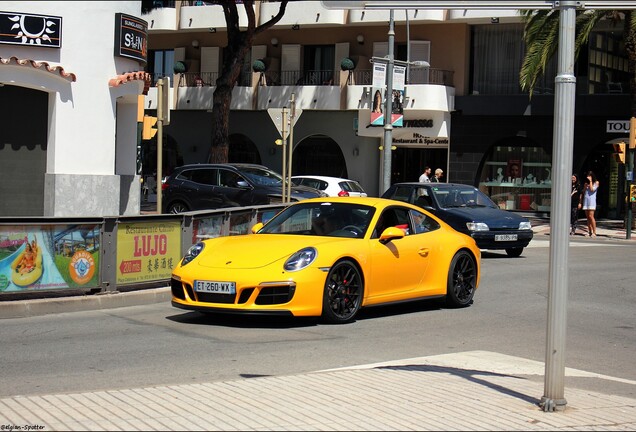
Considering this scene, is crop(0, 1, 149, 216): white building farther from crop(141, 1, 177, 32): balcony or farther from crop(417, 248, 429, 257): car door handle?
crop(141, 1, 177, 32): balcony

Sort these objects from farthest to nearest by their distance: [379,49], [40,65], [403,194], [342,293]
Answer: [379,49] < [403,194] < [40,65] < [342,293]

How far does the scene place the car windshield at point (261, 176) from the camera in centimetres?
2552

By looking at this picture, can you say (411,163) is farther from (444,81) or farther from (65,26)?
(65,26)

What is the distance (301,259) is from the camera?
10633 mm

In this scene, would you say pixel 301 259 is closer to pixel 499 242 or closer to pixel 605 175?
pixel 499 242

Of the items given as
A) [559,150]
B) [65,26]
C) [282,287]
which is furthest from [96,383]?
[65,26]

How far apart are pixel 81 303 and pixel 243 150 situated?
110 feet

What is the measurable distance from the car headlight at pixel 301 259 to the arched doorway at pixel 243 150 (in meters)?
34.3

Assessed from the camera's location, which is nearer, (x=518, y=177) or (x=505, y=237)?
(x=505, y=237)

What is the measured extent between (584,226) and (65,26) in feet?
65.7

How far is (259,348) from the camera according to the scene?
940cm

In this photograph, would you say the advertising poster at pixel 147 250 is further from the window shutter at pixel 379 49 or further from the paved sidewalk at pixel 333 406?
the window shutter at pixel 379 49

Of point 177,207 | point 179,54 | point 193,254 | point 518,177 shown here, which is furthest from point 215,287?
point 179,54

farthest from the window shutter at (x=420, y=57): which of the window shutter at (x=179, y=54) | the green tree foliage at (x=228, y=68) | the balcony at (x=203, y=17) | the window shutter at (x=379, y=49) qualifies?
the window shutter at (x=179, y=54)
